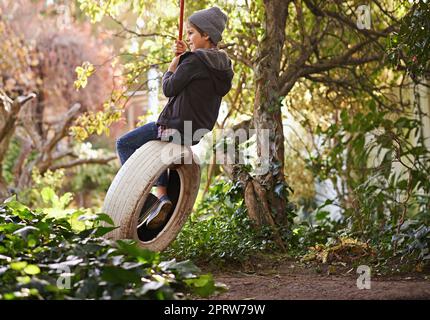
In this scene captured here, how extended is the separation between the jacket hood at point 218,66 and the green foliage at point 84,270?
1413mm

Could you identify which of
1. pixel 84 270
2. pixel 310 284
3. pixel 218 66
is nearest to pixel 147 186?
pixel 218 66

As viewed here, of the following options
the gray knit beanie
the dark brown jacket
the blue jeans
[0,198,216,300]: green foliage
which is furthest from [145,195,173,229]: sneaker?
the gray knit beanie

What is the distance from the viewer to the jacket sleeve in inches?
192

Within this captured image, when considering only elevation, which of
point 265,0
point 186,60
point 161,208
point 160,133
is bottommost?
point 161,208

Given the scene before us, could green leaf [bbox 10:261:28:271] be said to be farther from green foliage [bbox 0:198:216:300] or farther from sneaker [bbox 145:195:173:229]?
sneaker [bbox 145:195:173:229]

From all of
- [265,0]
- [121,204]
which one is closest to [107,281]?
[121,204]

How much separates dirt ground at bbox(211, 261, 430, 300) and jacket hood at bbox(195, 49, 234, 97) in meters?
1.28

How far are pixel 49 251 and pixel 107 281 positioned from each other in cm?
73

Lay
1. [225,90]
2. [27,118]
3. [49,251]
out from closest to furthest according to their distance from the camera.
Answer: [49,251]
[225,90]
[27,118]

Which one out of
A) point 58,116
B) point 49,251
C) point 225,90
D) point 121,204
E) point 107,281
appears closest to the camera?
point 107,281

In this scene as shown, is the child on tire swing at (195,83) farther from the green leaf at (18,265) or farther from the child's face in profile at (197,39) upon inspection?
the green leaf at (18,265)

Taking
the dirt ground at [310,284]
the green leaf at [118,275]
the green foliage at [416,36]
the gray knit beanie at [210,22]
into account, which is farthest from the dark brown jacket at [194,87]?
the green leaf at [118,275]
